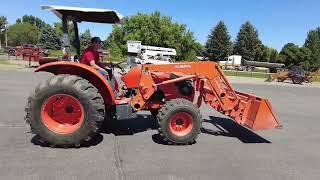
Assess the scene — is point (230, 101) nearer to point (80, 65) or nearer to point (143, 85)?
point (143, 85)

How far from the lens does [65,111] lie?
7.82 metres

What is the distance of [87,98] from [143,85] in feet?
4.30

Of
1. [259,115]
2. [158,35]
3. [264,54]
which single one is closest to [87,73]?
[259,115]

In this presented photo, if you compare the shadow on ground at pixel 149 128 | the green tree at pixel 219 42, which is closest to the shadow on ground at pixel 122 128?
the shadow on ground at pixel 149 128

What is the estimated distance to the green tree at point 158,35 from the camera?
71125 millimetres

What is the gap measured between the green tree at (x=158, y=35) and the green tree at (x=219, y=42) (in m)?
14.1

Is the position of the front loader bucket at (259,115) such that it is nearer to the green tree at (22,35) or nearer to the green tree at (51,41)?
the green tree at (51,41)

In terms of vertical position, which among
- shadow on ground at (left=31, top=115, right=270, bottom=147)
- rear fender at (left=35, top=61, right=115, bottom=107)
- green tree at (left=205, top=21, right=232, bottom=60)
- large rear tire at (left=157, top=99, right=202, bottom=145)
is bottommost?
shadow on ground at (left=31, top=115, right=270, bottom=147)

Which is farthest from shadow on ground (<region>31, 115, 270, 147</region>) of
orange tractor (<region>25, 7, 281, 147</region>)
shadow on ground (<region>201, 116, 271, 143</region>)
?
orange tractor (<region>25, 7, 281, 147</region>)

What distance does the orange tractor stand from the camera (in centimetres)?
756

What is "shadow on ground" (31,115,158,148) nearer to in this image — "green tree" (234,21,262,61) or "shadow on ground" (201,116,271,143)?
"shadow on ground" (201,116,271,143)

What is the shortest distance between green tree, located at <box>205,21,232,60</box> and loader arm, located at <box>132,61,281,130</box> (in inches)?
3095

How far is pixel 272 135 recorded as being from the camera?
974cm

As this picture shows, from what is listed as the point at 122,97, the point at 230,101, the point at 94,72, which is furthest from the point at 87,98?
the point at 230,101
